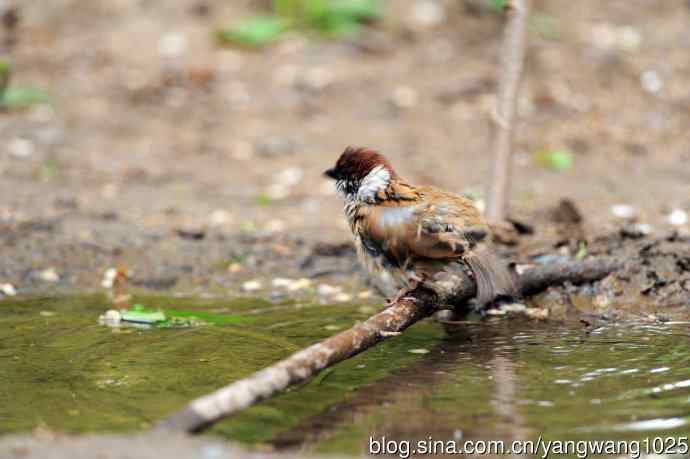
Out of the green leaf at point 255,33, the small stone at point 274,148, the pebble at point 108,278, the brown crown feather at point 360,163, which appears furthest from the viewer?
the green leaf at point 255,33

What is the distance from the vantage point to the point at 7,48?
1074 cm

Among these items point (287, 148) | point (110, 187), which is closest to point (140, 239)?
point (110, 187)

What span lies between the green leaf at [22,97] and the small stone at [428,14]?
4224 mm

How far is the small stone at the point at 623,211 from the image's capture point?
7.43 metres

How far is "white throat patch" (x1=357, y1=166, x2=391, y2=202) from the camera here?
5.22m

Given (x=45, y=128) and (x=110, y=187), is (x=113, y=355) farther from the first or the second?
(x=45, y=128)

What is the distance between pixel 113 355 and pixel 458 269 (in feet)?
6.39

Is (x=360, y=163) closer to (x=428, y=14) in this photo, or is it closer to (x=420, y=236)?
(x=420, y=236)

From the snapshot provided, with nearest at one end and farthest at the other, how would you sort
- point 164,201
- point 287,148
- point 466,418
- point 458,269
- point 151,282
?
1. point 466,418
2. point 458,269
3. point 151,282
4. point 164,201
5. point 287,148

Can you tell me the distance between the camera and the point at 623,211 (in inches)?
296

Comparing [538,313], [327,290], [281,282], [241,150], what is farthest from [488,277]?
Answer: [241,150]

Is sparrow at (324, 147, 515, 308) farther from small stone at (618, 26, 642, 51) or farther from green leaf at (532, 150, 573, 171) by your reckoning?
small stone at (618, 26, 642, 51)

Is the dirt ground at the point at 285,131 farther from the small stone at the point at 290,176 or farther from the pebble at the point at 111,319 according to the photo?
the pebble at the point at 111,319

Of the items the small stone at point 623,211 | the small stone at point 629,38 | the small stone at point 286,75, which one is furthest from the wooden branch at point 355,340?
the small stone at point 286,75
